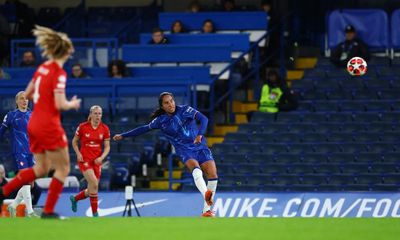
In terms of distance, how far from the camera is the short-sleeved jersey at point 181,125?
1941 cm

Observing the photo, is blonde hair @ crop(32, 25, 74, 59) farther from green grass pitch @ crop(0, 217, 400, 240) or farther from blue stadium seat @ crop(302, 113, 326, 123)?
blue stadium seat @ crop(302, 113, 326, 123)

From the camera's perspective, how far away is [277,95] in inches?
1000

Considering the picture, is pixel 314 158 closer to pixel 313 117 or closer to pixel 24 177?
pixel 313 117

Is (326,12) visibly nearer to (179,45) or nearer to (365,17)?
(365,17)

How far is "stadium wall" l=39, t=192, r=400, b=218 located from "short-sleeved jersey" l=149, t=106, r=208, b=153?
3.14 meters

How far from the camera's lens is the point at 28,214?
20.2m

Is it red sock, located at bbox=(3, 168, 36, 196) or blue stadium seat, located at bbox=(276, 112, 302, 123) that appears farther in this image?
blue stadium seat, located at bbox=(276, 112, 302, 123)

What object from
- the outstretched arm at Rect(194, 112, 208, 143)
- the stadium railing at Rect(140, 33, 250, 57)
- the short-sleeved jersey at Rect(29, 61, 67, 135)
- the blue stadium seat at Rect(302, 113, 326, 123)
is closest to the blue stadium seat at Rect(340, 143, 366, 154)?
the blue stadium seat at Rect(302, 113, 326, 123)

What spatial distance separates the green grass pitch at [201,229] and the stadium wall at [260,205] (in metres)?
6.27

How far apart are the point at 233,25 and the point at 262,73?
3.92ft

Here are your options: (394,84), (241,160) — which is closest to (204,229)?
(241,160)

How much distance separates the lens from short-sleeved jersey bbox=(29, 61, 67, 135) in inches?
554

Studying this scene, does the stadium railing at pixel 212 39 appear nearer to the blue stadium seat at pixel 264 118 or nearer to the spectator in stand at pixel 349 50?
the spectator in stand at pixel 349 50

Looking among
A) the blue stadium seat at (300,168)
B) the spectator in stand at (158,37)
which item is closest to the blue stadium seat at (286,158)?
the blue stadium seat at (300,168)
